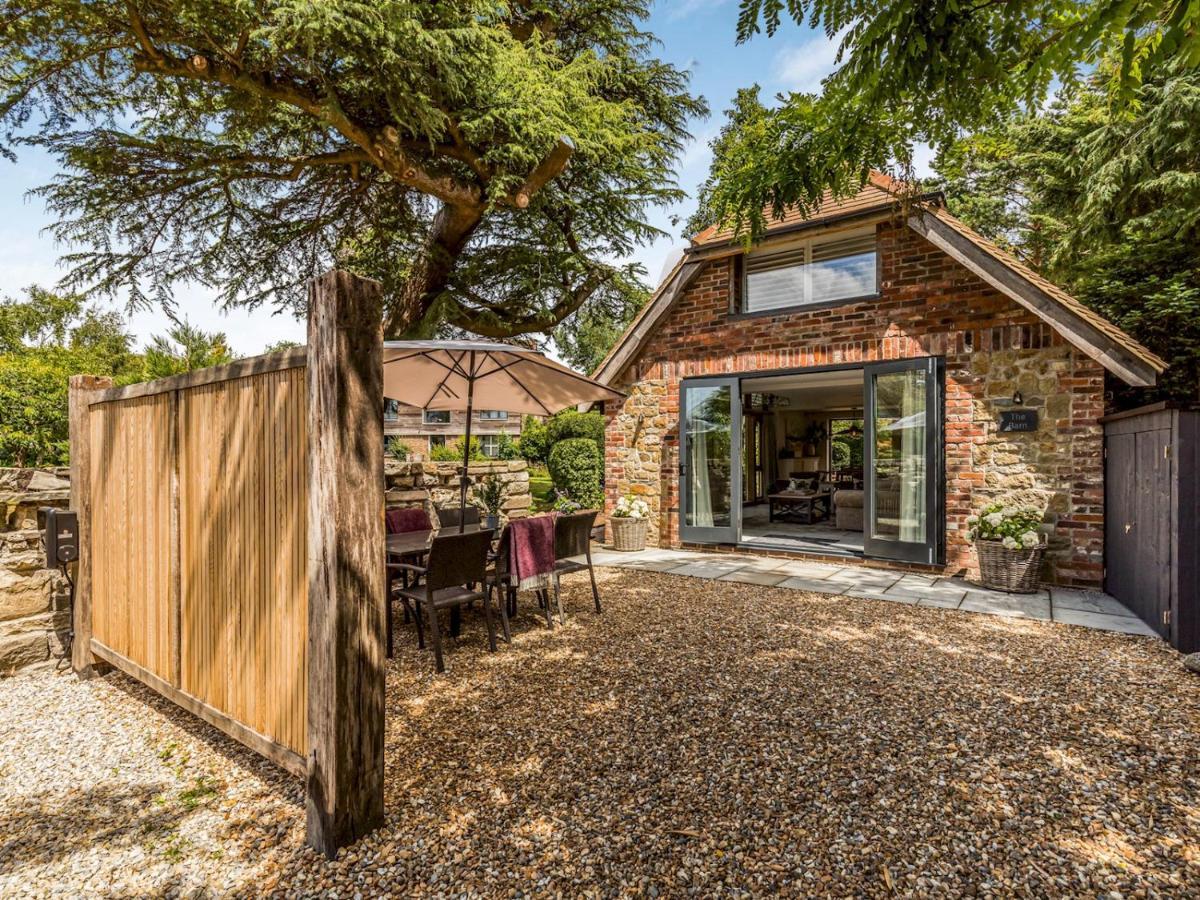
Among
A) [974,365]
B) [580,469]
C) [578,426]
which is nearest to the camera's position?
[974,365]

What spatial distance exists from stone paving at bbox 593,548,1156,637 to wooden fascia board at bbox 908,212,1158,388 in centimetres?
230

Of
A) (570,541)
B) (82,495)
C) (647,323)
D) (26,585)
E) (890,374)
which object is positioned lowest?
(26,585)

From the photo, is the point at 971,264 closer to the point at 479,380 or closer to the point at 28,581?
the point at 479,380

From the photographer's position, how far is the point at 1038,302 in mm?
6160

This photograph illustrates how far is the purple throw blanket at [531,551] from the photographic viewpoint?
15.9ft

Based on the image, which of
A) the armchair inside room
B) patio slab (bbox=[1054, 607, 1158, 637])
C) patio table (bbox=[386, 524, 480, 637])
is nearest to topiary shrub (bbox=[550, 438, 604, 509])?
the armchair inside room

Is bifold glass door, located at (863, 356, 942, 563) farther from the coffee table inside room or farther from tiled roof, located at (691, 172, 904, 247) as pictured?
the coffee table inside room

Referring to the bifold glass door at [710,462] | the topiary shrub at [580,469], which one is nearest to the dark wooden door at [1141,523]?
the bifold glass door at [710,462]

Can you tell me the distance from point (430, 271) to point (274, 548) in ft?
28.7

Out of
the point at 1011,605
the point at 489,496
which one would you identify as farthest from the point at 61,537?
the point at 1011,605

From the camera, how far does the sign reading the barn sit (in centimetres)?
644

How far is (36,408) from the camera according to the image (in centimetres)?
622

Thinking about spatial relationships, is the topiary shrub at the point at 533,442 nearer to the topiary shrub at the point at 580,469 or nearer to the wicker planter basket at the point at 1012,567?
the topiary shrub at the point at 580,469

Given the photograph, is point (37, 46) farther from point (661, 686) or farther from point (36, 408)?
point (661, 686)
